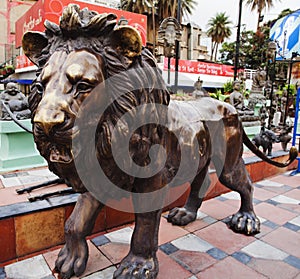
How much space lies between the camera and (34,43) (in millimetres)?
1344

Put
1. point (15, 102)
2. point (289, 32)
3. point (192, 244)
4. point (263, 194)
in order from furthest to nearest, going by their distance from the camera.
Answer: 1. point (289, 32)
2. point (15, 102)
3. point (263, 194)
4. point (192, 244)

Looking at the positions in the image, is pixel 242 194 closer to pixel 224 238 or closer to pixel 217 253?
pixel 224 238

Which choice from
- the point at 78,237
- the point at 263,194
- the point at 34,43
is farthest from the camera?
the point at 263,194

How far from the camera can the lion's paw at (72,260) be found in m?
1.75

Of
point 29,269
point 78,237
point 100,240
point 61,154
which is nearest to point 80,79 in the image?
point 61,154

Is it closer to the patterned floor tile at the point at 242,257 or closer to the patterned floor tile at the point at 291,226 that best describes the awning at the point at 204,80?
the patterned floor tile at the point at 291,226

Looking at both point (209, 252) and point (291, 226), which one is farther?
point (291, 226)

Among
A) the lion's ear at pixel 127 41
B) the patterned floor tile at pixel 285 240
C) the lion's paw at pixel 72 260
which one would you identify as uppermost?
the lion's ear at pixel 127 41

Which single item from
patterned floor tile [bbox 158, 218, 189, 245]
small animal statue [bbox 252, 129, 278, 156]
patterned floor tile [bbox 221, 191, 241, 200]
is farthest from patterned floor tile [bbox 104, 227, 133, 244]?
small animal statue [bbox 252, 129, 278, 156]

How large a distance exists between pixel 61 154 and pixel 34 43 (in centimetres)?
59

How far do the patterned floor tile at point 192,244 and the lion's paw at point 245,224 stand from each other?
368 millimetres

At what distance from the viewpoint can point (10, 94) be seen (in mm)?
4250

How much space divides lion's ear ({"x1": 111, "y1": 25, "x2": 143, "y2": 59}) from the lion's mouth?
19.5 inches

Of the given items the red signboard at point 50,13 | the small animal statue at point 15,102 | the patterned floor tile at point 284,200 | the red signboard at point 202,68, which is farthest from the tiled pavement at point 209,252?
the red signboard at point 202,68
